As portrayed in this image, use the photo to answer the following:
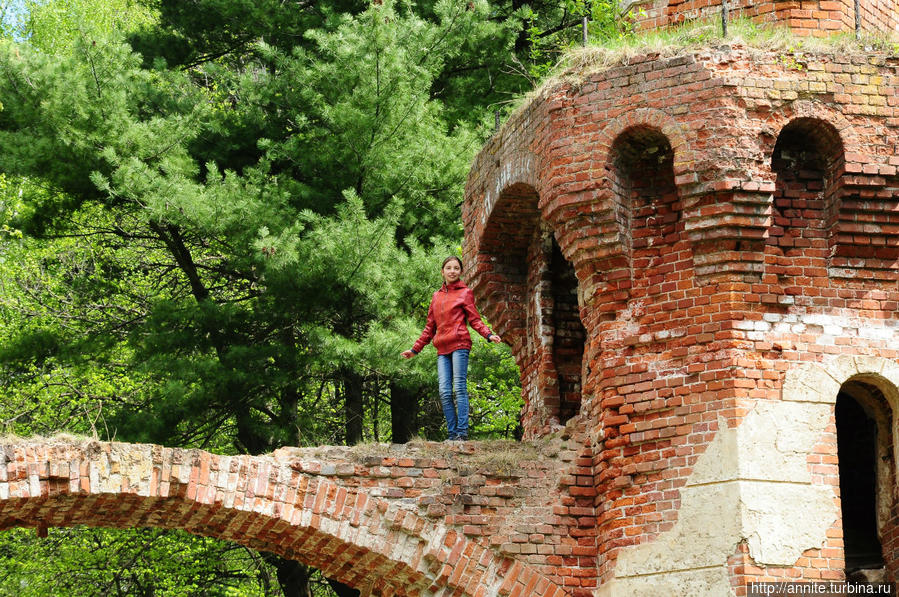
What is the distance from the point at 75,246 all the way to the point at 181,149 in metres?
3.40

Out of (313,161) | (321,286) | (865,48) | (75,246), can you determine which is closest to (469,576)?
(865,48)

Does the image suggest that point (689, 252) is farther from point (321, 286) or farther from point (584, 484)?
point (321, 286)

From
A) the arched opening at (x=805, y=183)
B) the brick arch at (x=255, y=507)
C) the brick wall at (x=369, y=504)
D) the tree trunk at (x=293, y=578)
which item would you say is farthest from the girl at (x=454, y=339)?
the tree trunk at (x=293, y=578)

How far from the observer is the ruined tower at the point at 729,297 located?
8.73 meters

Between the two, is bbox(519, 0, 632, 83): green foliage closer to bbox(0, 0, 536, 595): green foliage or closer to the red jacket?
bbox(0, 0, 536, 595): green foliage

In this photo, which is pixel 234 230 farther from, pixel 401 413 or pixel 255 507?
pixel 255 507

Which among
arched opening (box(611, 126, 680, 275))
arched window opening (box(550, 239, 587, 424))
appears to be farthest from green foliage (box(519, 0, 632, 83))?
arched window opening (box(550, 239, 587, 424))

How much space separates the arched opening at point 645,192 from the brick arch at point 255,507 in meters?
2.50

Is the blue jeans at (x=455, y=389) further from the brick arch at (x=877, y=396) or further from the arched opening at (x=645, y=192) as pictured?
the brick arch at (x=877, y=396)

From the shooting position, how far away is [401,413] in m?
16.0

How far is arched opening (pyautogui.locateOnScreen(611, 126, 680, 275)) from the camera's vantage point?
31.1ft

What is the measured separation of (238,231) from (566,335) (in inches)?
196

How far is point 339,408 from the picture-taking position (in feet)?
56.1

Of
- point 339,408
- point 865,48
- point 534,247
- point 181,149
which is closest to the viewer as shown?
point 865,48
